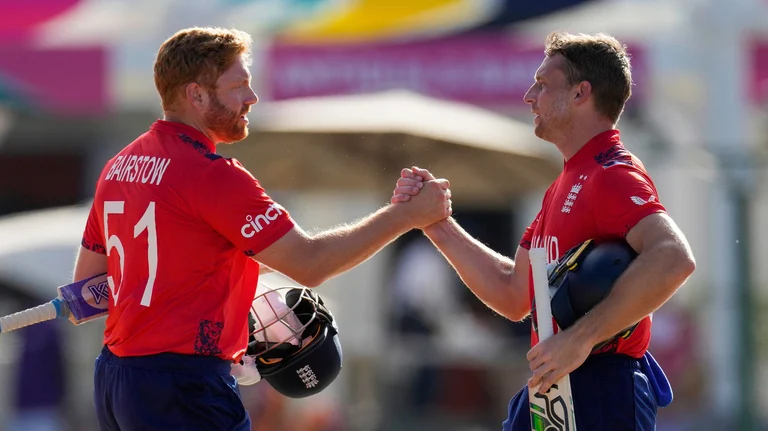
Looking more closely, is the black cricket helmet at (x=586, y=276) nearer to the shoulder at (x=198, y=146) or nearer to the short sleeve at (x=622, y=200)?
the short sleeve at (x=622, y=200)

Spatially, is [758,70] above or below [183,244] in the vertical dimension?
below

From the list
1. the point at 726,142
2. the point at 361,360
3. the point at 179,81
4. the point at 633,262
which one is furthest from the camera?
the point at 726,142

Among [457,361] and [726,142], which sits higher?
[726,142]

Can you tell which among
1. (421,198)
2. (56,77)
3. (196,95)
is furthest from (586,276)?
(56,77)

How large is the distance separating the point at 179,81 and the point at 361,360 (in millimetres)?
7694

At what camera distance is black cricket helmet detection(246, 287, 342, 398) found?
15.0ft

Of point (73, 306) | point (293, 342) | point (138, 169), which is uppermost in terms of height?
point (138, 169)

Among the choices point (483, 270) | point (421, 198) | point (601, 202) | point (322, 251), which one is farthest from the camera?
point (483, 270)

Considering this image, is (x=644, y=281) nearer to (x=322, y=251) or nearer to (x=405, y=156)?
(x=322, y=251)

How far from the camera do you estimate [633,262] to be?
3926 mm

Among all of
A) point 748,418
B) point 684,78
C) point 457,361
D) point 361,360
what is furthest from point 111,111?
point 748,418

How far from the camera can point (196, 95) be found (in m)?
4.33

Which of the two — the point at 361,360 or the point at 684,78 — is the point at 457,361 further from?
the point at 684,78

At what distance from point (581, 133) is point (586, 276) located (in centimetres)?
69
